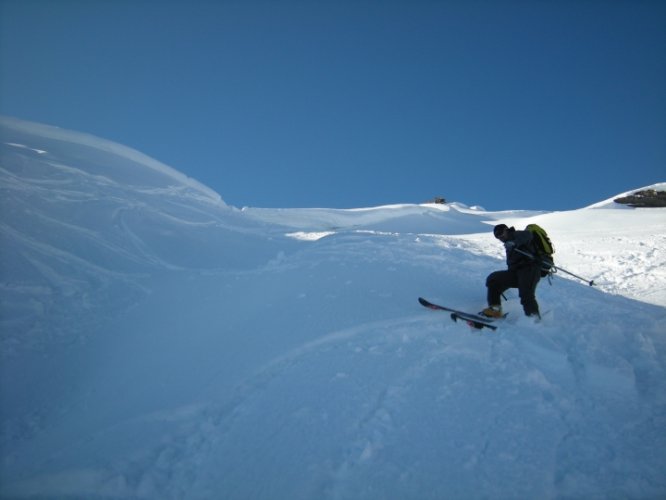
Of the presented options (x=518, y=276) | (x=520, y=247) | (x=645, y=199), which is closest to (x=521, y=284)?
(x=518, y=276)

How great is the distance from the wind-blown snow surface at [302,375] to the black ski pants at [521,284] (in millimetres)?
312

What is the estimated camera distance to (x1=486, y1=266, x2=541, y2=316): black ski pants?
18.5ft

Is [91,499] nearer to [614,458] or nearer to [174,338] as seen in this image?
[174,338]

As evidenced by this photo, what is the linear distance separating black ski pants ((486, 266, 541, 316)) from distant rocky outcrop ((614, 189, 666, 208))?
23844 mm

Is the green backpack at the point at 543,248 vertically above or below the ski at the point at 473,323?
above

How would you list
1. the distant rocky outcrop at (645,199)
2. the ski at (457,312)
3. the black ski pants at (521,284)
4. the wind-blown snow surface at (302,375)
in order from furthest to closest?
the distant rocky outcrop at (645,199), the black ski pants at (521,284), the ski at (457,312), the wind-blown snow surface at (302,375)

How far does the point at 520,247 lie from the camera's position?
587cm

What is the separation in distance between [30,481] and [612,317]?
24.3 feet

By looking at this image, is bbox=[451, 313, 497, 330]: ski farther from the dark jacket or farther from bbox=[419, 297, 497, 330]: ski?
the dark jacket

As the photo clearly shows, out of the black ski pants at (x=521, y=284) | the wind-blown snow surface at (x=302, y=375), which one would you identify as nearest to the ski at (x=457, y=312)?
the wind-blown snow surface at (x=302, y=375)

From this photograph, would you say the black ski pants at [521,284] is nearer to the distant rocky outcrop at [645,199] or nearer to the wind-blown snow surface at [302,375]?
the wind-blown snow surface at [302,375]

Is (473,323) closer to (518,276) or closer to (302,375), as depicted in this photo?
(518,276)

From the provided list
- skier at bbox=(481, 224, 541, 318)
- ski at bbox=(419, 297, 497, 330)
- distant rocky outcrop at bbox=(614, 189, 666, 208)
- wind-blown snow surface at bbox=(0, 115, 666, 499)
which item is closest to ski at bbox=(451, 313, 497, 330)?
ski at bbox=(419, 297, 497, 330)

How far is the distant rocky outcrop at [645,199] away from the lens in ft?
75.2
